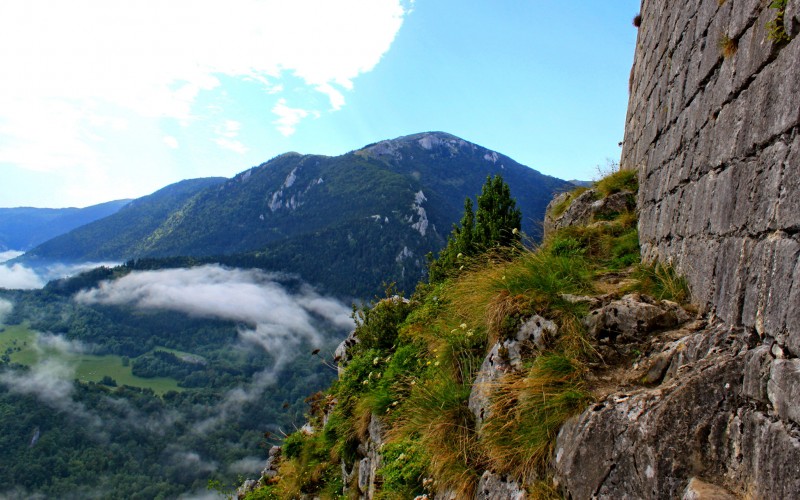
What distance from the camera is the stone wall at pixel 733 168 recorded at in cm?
247

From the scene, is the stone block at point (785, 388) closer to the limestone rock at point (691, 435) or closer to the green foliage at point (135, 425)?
the limestone rock at point (691, 435)

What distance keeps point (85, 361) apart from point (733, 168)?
218009 millimetres

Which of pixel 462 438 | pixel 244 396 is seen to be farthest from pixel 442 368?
pixel 244 396

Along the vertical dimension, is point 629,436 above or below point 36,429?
above

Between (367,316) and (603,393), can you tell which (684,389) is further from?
(367,316)

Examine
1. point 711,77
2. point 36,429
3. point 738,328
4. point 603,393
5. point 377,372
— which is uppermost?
point 711,77

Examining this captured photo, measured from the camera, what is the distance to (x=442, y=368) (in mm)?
5363

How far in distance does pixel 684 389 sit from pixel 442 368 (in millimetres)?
2885

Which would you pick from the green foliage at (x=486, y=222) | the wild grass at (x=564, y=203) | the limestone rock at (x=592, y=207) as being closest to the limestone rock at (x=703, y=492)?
the limestone rock at (x=592, y=207)

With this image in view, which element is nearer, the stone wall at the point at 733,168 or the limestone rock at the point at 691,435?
the limestone rock at the point at 691,435

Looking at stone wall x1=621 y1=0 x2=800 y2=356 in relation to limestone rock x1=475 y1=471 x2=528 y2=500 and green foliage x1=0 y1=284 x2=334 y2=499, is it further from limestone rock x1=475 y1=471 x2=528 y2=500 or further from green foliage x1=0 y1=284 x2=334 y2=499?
green foliage x1=0 y1=284 x2=334 y2=499

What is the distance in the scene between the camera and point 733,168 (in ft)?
10.6

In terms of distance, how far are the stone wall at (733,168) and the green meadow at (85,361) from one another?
173 meters

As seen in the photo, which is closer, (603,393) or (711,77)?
(603,393)
